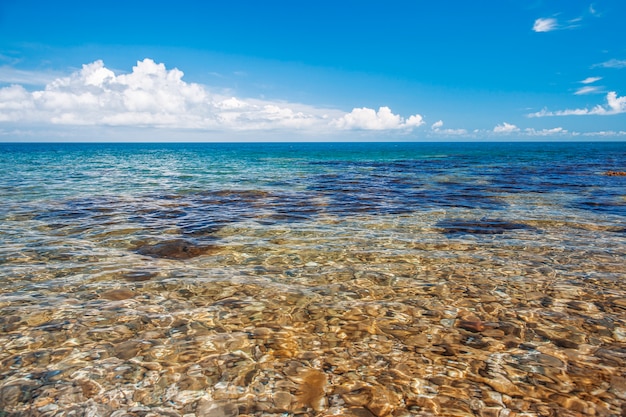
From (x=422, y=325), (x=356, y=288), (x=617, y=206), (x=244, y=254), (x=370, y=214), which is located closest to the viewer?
(x=422, y=325)

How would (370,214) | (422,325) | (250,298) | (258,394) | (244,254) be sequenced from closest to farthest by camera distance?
1. (258,394)
2. (422,325)
3. (250,298)
4. (244,254)
5. (370,214)

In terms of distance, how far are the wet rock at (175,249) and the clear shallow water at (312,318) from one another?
10 centimetres

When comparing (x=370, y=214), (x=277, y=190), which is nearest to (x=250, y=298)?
(x=370, y=214)

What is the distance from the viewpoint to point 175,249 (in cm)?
1080

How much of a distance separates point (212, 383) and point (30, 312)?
13.9ft

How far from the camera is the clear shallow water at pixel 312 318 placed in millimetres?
4559

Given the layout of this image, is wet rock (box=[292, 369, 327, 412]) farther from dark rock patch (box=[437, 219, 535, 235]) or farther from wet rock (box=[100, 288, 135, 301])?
dark rock patch (box=[437, 219, 535, 235])

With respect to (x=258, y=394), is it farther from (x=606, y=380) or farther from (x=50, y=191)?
(x=50, y=191)

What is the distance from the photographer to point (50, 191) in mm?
22609

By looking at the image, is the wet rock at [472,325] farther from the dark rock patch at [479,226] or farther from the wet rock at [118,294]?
the dark rock patch at [479,226]

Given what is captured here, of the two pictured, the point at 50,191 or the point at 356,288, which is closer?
the point at 356,288

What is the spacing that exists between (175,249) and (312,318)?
5870 mm

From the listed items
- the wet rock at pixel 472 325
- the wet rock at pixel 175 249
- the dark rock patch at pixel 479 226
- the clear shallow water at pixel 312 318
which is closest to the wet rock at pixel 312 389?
the clear shallow water at pixel 312 318

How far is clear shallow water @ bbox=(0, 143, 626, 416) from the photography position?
456 cm
